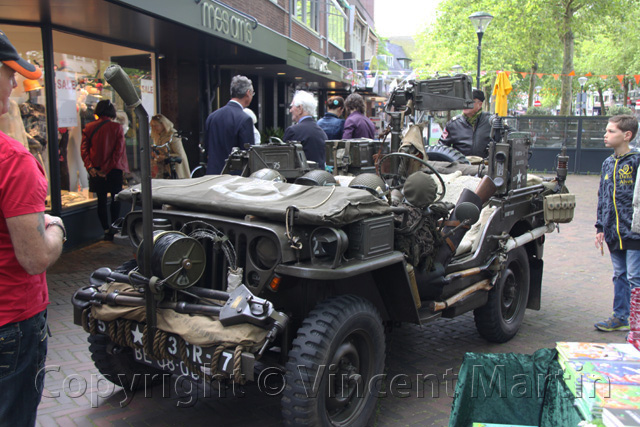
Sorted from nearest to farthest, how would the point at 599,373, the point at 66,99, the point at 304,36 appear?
1. the point at 599,373
2. the point at 66,99
3. the point at 304,36

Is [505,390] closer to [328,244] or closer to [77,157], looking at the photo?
[328,244]

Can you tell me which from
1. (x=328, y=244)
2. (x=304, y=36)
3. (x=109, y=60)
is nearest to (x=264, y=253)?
(x=328, y=244)

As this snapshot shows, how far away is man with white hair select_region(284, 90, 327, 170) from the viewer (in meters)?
6.47

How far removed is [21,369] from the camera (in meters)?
2.25

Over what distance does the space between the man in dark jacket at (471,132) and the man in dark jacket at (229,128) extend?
2388 mm

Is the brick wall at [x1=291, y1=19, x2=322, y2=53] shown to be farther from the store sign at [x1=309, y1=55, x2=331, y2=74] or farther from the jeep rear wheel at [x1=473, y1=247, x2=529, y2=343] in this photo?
→ the jeep rear wheel at [x1=473, y1=247, x2=529, y2=343]

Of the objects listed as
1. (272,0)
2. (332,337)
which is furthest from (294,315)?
(272,0)

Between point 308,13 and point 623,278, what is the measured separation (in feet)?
63.6

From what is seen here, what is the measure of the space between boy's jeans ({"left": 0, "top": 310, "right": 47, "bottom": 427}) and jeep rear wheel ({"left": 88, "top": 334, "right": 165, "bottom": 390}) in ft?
3.65

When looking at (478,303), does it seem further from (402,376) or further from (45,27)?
(45,27)

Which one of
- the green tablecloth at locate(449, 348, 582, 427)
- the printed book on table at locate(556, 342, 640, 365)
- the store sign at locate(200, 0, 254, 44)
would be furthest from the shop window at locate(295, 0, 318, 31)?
the printed book on table at locate(556, 342, 640, 365)

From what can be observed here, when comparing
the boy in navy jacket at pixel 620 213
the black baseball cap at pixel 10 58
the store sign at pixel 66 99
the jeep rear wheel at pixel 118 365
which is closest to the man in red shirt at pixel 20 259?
the black baseball cap at pixel 10 58

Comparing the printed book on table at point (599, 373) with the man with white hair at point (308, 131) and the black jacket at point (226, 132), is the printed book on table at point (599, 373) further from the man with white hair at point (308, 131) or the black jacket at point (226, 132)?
the black jacket at point (226, 132)

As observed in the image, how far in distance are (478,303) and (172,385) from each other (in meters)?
2.37
